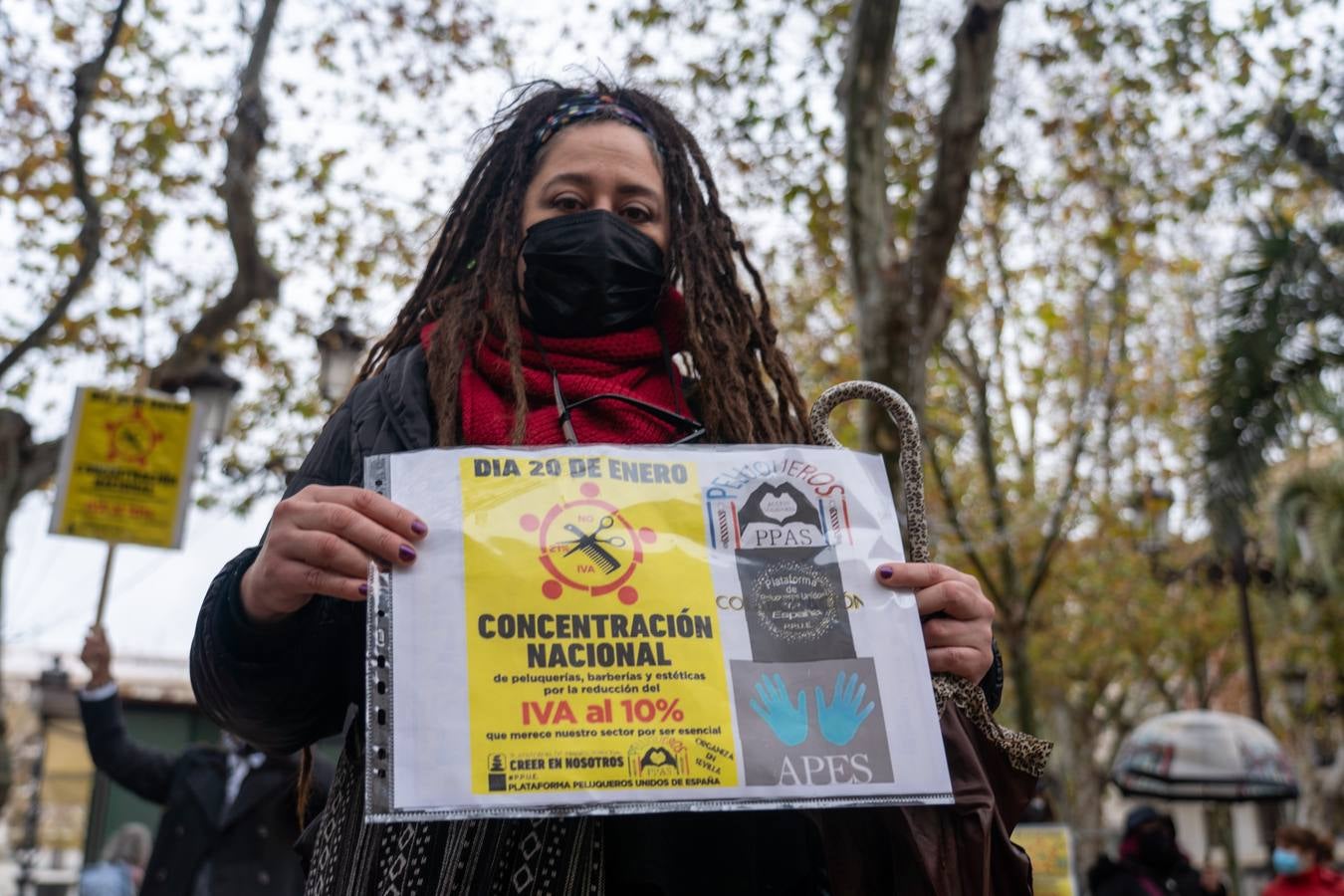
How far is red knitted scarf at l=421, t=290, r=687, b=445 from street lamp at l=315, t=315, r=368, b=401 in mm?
7868

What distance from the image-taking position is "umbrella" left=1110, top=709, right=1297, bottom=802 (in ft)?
31.8

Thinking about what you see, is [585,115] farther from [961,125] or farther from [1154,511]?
[1154,511]

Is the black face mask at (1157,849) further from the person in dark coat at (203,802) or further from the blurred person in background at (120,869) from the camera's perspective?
the blurred person in background at (120,869)

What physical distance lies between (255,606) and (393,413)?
14.5 inches

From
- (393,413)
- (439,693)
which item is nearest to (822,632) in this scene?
(439,693)

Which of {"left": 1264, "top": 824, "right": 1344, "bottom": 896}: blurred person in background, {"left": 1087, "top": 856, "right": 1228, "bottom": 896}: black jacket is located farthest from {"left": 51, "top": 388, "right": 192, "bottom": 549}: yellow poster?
{"left": 1264, "top": 824, "right": 1344, "bottom": 896}: blurred person in background

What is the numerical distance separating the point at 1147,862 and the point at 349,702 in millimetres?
7753

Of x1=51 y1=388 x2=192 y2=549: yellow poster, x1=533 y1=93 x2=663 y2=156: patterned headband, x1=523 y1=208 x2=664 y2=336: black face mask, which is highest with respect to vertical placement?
x1=51 y1=388 x2=192 y2=549: yellow poster

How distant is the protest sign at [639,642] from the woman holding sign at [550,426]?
72mm

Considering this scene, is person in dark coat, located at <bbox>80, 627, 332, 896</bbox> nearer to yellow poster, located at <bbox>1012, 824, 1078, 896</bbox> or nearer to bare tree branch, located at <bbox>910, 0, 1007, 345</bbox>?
bare tree branch, located at <bbox>910, 0, 1007, 345</bbox>

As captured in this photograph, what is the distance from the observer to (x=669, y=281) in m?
2.20

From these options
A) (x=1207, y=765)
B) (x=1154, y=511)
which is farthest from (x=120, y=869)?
(x=1154, y=511)

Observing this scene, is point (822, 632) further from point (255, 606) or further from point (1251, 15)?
point (1251, 15)

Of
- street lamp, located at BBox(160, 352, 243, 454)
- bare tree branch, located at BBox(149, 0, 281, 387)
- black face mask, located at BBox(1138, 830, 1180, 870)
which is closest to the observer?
black face mask, located at BBox(1138, 830, 1180, 870)
